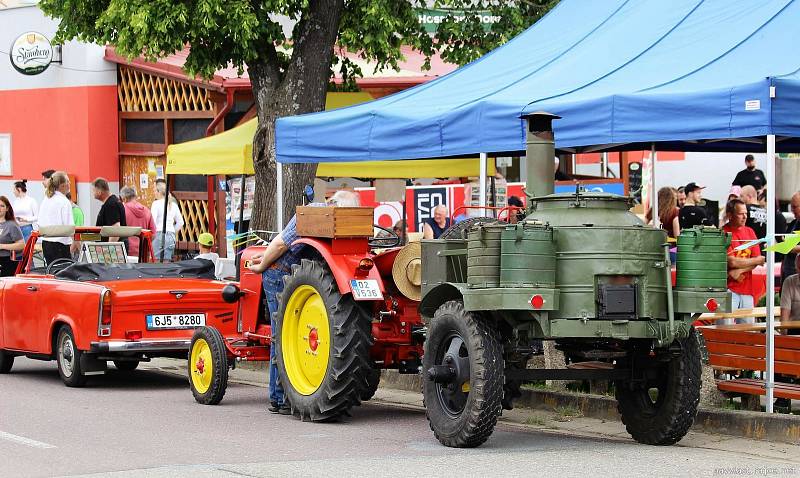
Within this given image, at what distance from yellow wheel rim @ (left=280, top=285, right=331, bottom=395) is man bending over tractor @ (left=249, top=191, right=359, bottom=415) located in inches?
6.2

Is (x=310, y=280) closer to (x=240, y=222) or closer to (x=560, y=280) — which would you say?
(x=560, y=280)

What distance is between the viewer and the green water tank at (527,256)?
9.18m

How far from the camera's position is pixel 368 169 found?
742 inches

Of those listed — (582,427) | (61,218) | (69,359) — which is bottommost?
(582,427)

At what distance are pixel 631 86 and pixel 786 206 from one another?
12.1 m

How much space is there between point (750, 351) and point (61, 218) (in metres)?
11.3

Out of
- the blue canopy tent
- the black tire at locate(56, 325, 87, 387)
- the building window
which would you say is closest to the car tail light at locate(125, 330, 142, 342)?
the black tire at locate(56, 325, 87, 387)

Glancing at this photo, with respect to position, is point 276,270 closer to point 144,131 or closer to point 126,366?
point 126,366

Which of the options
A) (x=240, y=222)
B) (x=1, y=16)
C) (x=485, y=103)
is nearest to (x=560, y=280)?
(x=485, y=103)

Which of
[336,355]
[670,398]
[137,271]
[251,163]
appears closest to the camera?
[670,398]

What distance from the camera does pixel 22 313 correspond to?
47.3 ft

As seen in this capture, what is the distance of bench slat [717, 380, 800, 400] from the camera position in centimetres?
1031

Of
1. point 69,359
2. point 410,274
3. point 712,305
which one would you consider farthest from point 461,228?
point 69,359

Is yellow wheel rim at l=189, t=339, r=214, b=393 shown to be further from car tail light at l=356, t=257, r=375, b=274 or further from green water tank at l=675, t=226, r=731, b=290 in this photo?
green water tank at l=675, t=226, r=731, b=290
